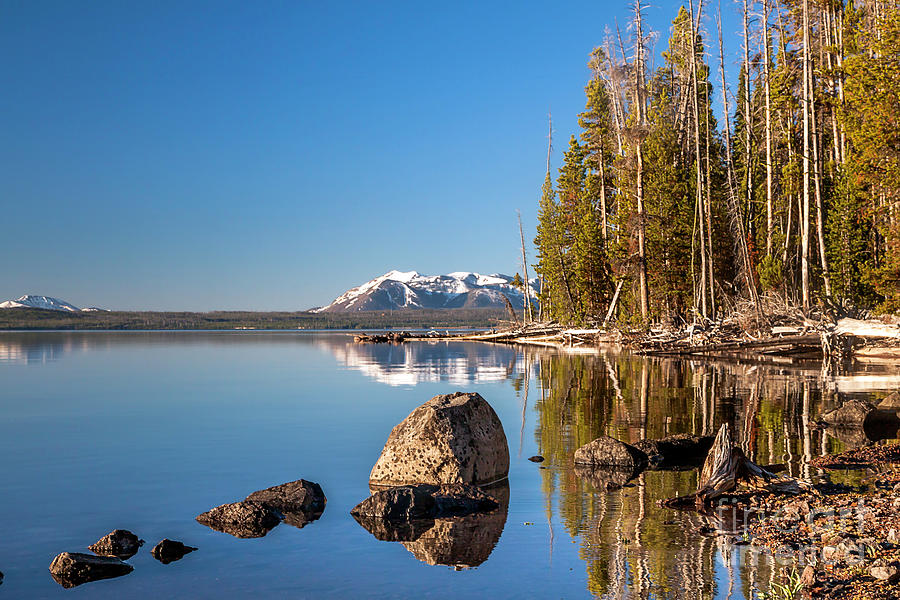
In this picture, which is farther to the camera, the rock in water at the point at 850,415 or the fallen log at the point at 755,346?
the fallen log at the point at 755,346

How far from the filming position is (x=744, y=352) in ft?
130

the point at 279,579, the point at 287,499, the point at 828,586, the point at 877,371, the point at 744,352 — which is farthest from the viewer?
the point at 744,352

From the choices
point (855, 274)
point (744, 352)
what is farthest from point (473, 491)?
point (855, 274)

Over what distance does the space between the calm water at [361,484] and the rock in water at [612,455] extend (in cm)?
38

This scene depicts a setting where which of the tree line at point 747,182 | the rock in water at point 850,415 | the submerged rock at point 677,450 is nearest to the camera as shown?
the submerged rock at point 677,450

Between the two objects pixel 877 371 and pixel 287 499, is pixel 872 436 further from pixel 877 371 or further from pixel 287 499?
pixel 877 371

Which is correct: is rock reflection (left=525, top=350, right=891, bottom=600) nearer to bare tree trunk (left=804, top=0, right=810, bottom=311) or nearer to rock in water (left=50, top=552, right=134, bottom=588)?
rock in water (left=50, top=552, right=134, bottom=588)

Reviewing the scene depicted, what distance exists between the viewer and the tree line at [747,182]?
3241cm

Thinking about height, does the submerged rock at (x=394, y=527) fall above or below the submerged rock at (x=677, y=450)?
below

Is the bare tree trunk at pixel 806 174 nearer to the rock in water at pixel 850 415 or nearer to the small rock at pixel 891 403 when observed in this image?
the small rock at pixel 891 403

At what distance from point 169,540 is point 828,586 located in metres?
6.74

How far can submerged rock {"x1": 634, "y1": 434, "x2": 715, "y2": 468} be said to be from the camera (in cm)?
1305

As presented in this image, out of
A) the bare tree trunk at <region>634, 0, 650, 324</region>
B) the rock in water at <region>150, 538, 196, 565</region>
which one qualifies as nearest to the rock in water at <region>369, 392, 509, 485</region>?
the rock in water at <region>150, 538, 196, 565</region>

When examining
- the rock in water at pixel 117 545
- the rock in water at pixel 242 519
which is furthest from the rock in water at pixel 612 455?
the rock in water at pixel 117 545
